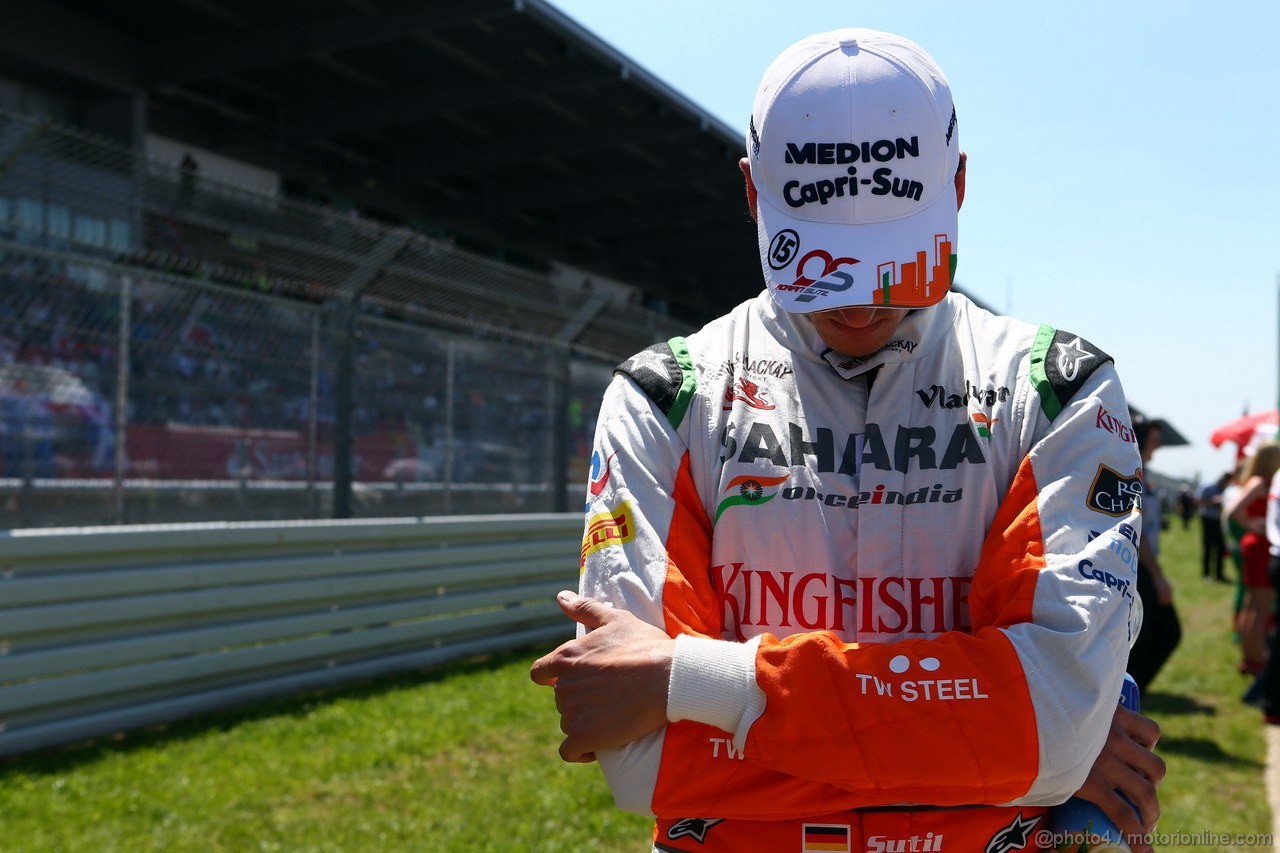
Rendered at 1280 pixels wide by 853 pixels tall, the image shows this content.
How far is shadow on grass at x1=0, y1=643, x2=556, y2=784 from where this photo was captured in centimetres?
517

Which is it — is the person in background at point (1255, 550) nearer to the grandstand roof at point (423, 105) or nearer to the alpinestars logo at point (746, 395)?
the grandstand roof at point (423, 105)

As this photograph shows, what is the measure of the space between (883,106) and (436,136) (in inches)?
728

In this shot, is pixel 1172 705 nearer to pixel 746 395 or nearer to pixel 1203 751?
pixel 1203 751

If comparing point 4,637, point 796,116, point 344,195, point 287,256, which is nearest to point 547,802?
point 4,637

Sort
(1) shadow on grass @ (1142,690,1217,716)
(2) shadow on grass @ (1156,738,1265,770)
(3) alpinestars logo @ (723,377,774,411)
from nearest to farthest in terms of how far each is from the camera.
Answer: (3) alpinestars logo @ (723,377,774,411) → (2) shadow on grass @ (1156,738,1265,770) → (1) shadow on grass @ (1142,690,1217,716)

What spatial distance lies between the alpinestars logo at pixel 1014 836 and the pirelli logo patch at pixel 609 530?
2.09 ft

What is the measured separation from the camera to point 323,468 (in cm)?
757

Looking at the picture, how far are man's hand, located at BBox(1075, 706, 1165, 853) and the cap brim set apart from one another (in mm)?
659

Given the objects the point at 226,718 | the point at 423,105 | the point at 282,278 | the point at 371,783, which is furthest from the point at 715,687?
the point at 423,105

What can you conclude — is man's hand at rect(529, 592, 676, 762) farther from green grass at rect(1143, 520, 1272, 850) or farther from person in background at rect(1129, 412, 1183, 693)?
person in background at rect(1129, 412, 1183, 693)

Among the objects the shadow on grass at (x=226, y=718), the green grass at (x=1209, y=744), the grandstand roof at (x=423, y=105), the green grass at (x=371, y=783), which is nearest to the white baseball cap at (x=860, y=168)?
the green grass at (x=371, y=783)

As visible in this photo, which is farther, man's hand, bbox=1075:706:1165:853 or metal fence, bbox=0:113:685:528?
metal fence, bbox=0:113:685:528

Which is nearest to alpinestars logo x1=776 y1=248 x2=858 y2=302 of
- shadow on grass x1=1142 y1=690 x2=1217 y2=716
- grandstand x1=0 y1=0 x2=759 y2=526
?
grandstand x1=0 y1=0 x2=759 y2=526

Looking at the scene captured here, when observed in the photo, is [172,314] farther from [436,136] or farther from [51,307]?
[436,136]
